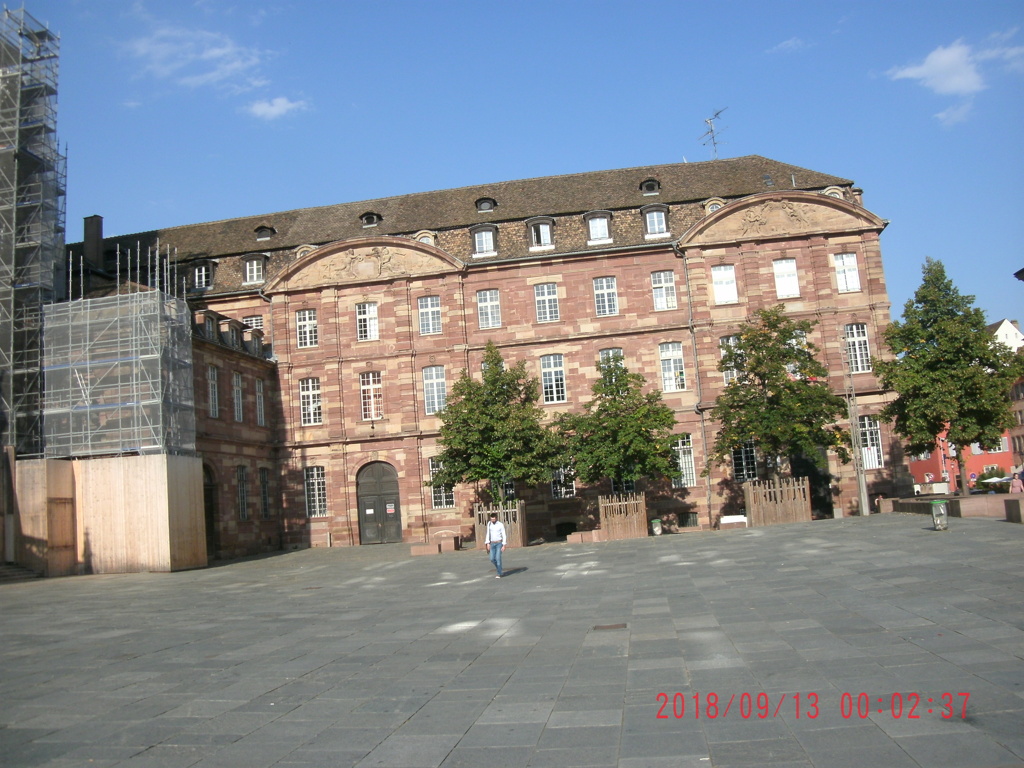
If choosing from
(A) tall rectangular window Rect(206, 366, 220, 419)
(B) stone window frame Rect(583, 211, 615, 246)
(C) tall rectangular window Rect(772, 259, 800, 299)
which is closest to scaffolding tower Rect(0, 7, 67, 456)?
(A) tall rectangular window Rect(206, 366, 220, 419)

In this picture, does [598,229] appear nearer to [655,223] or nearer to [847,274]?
[655,223]

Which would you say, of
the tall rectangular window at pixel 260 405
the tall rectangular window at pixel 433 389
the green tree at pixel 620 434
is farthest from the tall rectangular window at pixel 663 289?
the tall rectangular window at pixel 260 405

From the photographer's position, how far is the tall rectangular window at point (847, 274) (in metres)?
39.5

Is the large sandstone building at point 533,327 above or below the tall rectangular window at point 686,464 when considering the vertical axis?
above

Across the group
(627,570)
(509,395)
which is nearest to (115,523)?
(509,395)

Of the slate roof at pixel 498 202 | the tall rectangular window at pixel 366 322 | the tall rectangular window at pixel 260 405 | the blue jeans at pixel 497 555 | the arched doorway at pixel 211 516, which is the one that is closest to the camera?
the blue jeans at pixel 497 555

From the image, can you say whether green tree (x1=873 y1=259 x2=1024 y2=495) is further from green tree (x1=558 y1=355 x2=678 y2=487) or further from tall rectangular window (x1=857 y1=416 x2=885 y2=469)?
green tree (x1=558 y1=355 x2=678 y2=487)

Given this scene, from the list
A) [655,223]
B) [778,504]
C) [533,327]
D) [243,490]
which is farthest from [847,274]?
[243,490]

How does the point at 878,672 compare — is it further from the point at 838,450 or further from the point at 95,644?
the point at 838,450

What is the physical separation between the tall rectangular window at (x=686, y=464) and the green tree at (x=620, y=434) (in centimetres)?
424

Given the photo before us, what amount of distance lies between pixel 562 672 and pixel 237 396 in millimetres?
30007

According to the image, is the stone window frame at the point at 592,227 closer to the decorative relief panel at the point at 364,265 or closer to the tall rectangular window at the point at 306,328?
the decorative relief panel at the point at 364,265

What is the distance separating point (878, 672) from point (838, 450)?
2631cm

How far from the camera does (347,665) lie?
11.5 metres
